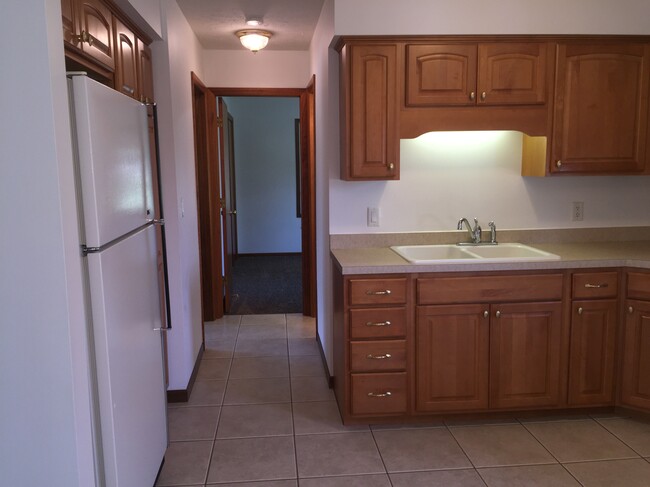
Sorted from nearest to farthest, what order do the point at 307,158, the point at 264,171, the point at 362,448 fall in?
the point at 362,448 → the point at 307,158 → the point at 264,171

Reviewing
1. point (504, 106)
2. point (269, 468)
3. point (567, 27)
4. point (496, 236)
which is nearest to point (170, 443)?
point (269, 468)

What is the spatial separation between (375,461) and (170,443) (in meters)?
1.05

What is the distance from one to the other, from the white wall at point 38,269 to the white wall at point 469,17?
1.80 m

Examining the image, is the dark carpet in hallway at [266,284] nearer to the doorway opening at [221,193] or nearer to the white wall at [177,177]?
the doorway opening at [221,193]

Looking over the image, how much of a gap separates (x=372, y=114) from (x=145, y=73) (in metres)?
1.22

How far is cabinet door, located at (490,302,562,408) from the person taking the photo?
2975 millimetres

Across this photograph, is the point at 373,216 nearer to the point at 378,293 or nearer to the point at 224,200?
the point at 378,293

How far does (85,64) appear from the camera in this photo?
6.94ft

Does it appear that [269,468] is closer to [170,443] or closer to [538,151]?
[170,443]

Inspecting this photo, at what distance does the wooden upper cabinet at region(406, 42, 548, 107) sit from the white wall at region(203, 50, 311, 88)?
1.92 meters

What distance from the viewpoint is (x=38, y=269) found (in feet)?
5.08

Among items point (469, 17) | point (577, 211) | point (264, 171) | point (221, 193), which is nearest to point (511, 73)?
point (469, 17)

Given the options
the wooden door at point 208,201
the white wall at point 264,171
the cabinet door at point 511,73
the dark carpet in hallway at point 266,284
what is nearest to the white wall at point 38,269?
the cabinet door at point 511,73

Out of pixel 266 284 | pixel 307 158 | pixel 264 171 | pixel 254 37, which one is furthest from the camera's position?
pixel 264 171
